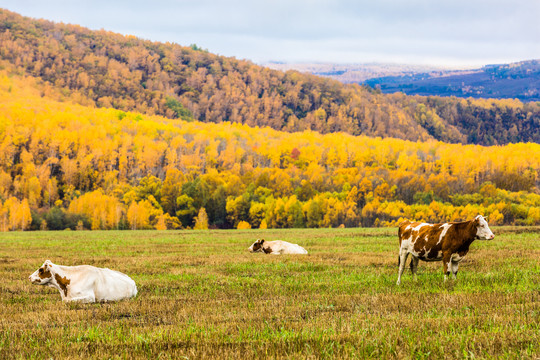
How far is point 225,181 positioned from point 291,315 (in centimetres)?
13086

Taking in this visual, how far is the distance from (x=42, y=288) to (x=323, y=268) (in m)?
9.02

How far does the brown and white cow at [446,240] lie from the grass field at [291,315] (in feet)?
2.17

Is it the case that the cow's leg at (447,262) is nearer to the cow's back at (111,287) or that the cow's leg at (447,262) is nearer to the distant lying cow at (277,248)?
the cow's back at (111,287)

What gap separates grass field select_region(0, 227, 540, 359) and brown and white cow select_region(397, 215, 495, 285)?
66 cm

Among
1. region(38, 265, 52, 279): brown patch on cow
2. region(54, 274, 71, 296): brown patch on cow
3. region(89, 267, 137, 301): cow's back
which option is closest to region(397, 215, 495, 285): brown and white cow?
region(89, 267, 137, 301): cow's back

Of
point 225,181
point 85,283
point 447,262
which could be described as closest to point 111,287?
point 85,283

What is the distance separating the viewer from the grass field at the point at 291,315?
6.80 metres

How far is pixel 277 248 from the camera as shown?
25.5 meters

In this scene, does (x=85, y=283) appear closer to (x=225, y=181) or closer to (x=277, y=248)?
(x=277, y=248)

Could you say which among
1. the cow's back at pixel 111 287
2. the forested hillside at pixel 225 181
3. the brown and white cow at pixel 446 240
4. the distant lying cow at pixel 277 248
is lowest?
the forested hillside at pixel 225 181

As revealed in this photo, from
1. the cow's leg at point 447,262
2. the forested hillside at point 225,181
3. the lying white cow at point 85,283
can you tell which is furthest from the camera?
the forested hillside at point 225,181

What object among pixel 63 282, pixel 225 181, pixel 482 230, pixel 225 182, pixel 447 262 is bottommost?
pixel 225 181

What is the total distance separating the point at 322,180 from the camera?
146 meters

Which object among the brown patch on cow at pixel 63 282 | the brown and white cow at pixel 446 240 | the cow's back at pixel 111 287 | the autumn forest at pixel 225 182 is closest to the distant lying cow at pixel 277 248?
the brown and white cow at pixel 446 240
